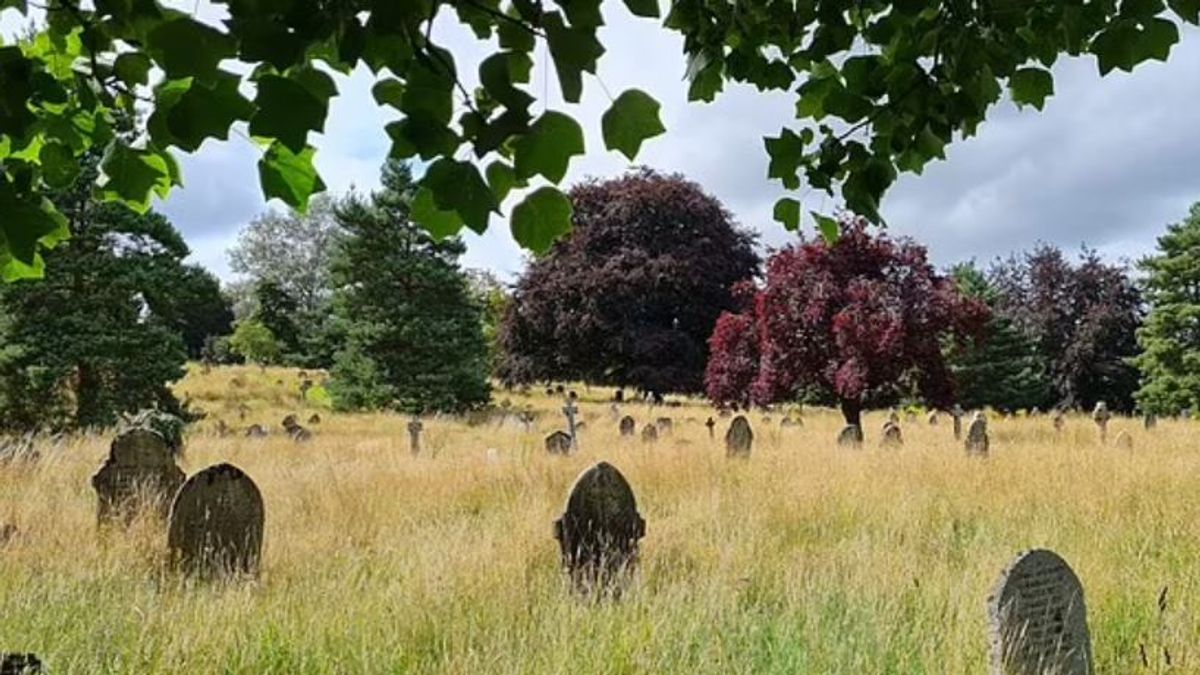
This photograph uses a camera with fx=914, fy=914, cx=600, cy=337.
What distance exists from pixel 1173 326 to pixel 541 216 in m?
43.0

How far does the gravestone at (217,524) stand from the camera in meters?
5.96

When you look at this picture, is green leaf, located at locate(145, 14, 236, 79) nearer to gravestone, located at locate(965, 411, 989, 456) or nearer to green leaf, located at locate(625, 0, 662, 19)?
green leaf, located at locate(625, 0, 662, 19)

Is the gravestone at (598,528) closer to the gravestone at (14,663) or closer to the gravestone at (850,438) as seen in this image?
the gravestone at (14,663)

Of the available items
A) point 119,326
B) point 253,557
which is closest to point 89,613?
point 253,557

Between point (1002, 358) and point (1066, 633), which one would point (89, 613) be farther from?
point (1002, 358)

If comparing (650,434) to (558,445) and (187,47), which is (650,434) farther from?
(187,47)

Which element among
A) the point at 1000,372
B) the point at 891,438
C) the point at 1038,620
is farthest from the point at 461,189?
the point at 1000,372

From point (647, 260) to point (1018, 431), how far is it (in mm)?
22149

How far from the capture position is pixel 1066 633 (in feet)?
12.8

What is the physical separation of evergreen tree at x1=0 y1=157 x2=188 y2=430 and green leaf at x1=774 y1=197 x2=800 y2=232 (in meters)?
20.8

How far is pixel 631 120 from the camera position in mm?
1280

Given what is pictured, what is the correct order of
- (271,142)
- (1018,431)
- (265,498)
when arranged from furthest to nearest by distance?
(1018,431), (265,498), (271,142)

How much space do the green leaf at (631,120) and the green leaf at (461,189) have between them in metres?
0.19

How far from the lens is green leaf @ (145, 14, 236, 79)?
105cm
